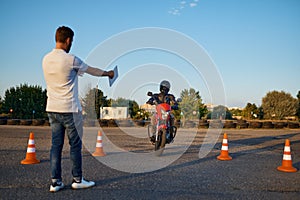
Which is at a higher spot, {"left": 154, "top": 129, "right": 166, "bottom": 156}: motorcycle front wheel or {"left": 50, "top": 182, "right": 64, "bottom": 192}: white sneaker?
{"left": 154, "top": 129, "right": 166, "bottom": 156}: motorcycle front wheel

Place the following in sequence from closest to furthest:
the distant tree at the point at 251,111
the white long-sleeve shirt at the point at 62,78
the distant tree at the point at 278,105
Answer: the white long-sleeve shirt at the point at 62,78, the distant tree at the point at 278,105, the distant tree at the point at 251,111

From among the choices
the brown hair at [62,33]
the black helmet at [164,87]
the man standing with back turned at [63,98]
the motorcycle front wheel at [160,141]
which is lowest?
the motorcycle front wheel at [160,141]

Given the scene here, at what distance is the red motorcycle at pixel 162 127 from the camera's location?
23.0 feet

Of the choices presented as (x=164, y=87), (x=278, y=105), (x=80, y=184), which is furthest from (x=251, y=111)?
(x=80, y=184)

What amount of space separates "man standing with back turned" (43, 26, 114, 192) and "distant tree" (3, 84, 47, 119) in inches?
1782

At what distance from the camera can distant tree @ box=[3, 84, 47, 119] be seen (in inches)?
1891

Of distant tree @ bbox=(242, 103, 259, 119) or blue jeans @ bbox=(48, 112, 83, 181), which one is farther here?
distant tree @ bbox=(242, 103, 259, 119)

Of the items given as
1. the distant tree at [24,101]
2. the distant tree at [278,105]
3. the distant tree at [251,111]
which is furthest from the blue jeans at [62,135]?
the distant tree at [251,111]

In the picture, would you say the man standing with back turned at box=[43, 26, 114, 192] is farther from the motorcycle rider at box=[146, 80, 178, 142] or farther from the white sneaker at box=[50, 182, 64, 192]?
the motorcycle rider at box=[146, 80, 178, 142]

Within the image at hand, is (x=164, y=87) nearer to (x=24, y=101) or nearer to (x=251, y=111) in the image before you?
(x=24, y=101)

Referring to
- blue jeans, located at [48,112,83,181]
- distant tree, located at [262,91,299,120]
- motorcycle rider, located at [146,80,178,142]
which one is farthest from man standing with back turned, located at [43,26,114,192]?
distant tree, located at [262,91,299,120]

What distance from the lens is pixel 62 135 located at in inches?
156

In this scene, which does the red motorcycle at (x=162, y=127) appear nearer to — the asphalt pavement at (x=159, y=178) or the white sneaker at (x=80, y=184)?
the asphalt pavement at (x=159, y=178)

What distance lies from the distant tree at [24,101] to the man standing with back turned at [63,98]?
45.3 m
